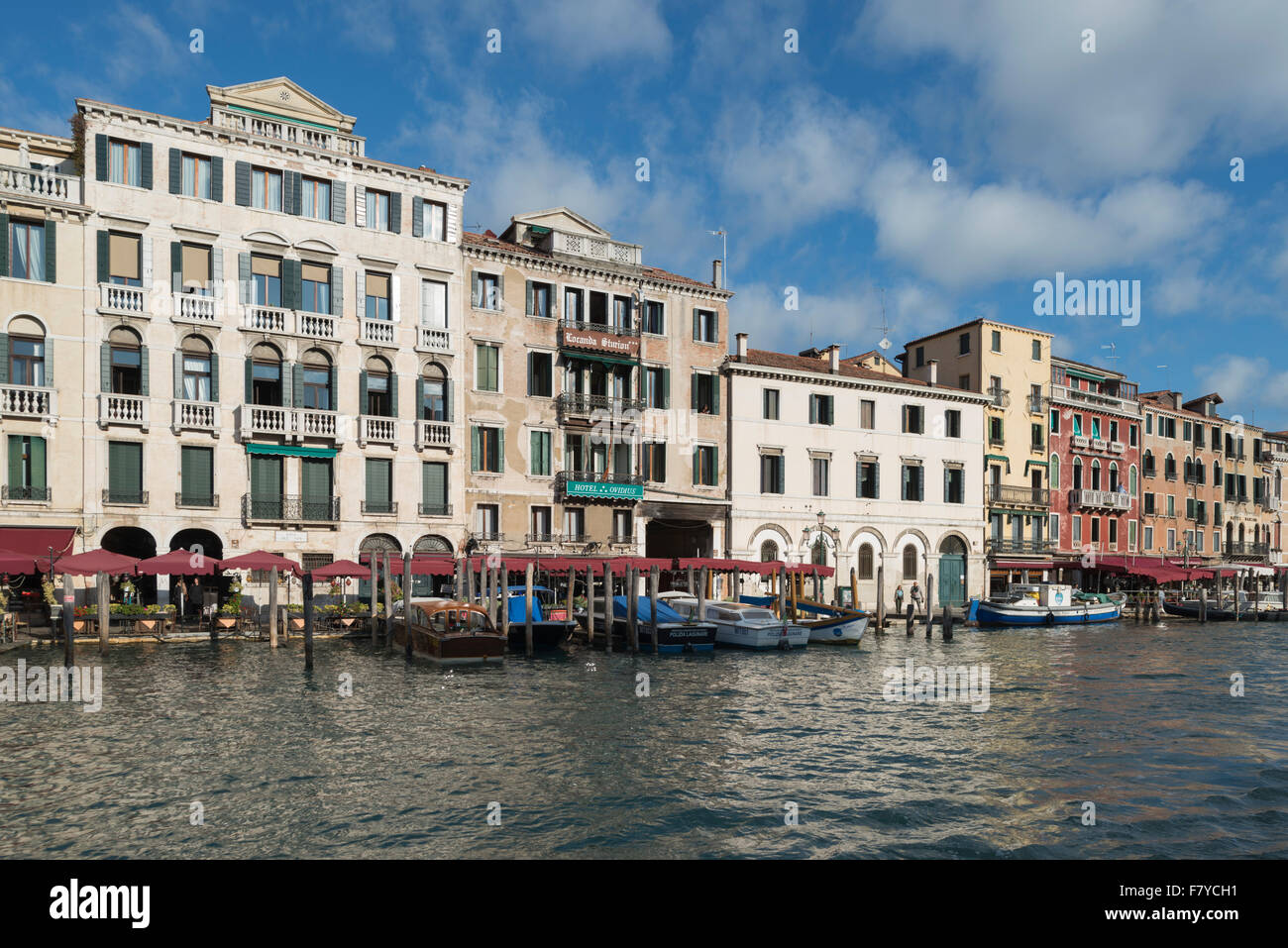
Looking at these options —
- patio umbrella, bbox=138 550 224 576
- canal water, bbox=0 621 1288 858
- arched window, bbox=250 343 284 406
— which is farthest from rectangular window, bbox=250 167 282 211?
canal water, bbox=0 621 1288 858

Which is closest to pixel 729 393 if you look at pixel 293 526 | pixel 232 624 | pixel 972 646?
pixel 972 646

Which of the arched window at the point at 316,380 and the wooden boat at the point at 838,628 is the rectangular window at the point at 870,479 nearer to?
the wooden boat at the point at 838,628

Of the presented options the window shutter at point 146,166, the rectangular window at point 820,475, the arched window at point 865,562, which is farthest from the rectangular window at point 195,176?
the arched window at point 865,562

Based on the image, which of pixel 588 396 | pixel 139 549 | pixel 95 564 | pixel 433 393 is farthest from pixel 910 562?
pixel 95 564

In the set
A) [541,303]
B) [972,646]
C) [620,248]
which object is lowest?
[972,646]

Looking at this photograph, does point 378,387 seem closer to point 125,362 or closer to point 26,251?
point 125,362

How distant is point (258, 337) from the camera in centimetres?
3381

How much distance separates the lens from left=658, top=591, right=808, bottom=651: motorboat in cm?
3167

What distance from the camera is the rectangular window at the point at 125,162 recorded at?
31719 millimetres

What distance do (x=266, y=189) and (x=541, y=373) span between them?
40.8 feet
